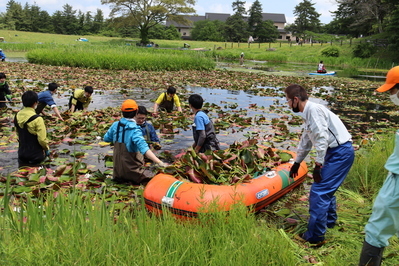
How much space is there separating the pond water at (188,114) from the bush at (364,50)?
3236 centimetres

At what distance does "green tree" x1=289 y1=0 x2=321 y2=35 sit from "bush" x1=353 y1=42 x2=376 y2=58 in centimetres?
3348

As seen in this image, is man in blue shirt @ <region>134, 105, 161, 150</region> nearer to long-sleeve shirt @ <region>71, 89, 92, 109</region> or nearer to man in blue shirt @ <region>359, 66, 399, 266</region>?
long-sleeve shirt @ <region>71, 89, 92, 109</region>

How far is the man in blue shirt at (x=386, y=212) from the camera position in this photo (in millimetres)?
2879

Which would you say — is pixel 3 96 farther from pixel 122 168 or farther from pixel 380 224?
pixel 380 224

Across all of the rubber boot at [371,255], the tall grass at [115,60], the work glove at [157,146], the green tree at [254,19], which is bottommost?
the work glove at [157,146]

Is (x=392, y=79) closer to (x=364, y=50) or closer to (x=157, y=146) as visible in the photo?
(x=157, y=146)

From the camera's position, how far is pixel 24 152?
259 inches

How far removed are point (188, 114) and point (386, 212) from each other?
9585mm

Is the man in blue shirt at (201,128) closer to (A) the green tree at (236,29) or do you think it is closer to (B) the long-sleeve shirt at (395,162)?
(B) the long-sleeve shirt at (395,162)

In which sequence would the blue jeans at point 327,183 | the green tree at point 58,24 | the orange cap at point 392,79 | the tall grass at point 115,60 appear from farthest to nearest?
the green tree at point 58,24 < the tall grass at point 115,60 < the blue jeans at point 327,183 < the orange cap at point 392,79

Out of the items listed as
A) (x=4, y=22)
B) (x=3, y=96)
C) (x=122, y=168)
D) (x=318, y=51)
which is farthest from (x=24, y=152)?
(x=4, y=22)

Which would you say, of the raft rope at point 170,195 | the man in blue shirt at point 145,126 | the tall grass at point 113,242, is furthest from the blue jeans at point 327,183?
the man in blue shirt at point 145,126

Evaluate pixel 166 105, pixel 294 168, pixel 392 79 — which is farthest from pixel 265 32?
pixel 392 79

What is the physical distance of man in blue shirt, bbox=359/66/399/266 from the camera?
2.88m
